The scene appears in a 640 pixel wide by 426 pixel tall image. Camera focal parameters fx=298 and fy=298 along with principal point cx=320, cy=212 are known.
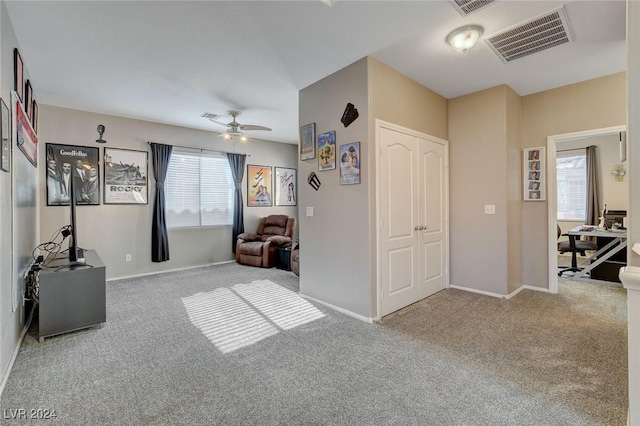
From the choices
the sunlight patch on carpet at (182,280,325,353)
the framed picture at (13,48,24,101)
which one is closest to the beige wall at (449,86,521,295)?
the sunlight patch on carpet at (182,280,325,353)

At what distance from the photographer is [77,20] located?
2426 millimetres

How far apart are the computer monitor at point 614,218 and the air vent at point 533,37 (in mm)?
3544

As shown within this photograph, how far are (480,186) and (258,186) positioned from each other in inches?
180

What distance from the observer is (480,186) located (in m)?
3.93

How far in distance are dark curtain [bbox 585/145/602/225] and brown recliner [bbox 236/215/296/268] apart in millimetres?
6416

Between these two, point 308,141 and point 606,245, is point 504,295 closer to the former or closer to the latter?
point 606,245

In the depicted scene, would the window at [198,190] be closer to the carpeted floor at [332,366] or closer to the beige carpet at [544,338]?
the carpeted floor at [332,366]

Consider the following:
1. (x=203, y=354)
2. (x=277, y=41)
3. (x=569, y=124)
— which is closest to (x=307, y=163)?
(x=277, y=41)

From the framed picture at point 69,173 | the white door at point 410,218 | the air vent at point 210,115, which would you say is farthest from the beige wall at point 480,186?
the framed picture at point 69,173

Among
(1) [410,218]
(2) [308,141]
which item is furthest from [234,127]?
(1) [410,218]

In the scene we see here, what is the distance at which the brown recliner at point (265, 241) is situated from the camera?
223 inches

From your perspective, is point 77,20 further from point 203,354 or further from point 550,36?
point 550,36

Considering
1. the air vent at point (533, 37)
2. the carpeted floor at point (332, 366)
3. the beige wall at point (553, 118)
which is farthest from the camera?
the beige wall at point (553, 118)

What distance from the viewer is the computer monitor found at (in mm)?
4859
